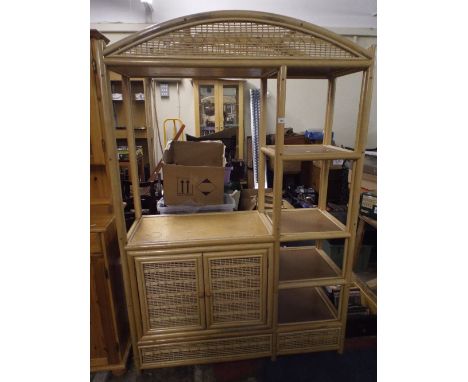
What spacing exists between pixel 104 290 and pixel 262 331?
0.87 m

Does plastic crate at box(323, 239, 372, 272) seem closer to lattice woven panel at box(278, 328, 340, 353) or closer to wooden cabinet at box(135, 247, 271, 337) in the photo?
lattice woven panel at box(278, 328, 340, 353)

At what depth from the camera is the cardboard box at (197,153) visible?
1844 millimetres

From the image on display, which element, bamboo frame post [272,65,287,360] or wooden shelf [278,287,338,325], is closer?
bamboo frame post [272,65,287,360]

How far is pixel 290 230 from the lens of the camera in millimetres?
1488

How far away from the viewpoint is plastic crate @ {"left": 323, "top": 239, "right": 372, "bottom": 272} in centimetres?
235

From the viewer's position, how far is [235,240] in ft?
4.44

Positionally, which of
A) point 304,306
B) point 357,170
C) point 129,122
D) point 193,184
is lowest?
point 304,306

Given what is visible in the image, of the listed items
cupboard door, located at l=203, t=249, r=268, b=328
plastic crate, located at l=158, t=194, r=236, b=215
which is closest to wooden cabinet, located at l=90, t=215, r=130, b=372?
plastic crate, located at l=158, t=194, r=236, b=215

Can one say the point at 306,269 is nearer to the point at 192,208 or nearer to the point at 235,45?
the point at 192,208

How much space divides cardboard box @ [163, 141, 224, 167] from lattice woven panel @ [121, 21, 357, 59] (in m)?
0.74

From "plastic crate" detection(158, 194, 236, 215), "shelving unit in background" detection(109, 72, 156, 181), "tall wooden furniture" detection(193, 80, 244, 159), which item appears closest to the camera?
"plastic crate" detection(158, 194, 236, 215)

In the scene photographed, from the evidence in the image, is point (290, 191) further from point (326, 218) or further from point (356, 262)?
point (326, 218)

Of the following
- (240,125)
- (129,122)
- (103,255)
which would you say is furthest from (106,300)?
(240,125)

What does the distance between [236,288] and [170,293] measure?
1.12 ft
